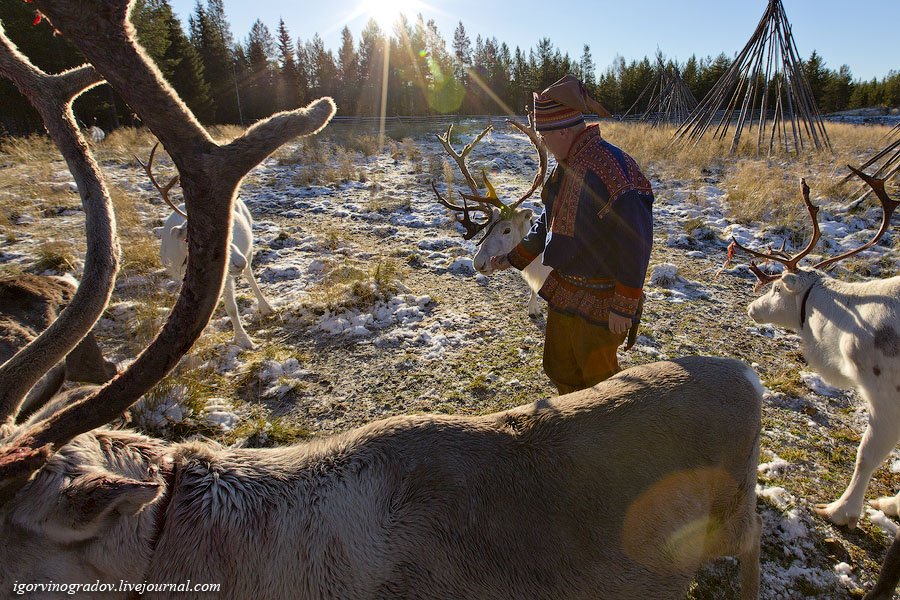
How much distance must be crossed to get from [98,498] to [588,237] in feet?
7.40

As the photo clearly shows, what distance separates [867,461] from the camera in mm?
2529

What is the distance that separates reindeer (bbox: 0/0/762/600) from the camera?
3.69 feet

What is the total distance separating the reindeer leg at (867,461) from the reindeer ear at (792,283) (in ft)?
3.55

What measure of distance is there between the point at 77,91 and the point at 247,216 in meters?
4.92

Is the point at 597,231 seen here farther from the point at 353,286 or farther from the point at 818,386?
the point at 353,286

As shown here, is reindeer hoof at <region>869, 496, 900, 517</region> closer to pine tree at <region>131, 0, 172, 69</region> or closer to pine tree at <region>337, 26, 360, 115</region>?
pine tree at <region>131, 0, 172, 69</region>

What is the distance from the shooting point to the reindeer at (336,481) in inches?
44.3

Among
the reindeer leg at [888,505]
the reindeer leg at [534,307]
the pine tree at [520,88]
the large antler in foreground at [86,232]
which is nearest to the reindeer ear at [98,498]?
the large antler in foreground at [86,232]

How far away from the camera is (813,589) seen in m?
2.27

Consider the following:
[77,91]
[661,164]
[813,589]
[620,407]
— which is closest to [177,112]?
[77,91]

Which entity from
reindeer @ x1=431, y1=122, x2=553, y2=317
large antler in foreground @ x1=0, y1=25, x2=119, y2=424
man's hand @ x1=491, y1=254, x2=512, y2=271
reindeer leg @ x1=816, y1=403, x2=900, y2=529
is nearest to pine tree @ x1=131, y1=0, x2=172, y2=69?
reindeer @ x1=431, y1=122, x2=553, y2=317

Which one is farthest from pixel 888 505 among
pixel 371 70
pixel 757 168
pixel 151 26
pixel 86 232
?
pixel 371 70

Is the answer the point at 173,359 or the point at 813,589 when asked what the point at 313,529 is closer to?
the point at 173,359

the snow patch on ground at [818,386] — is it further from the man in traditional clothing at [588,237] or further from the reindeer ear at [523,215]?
the reindeer ear at [523,215]
